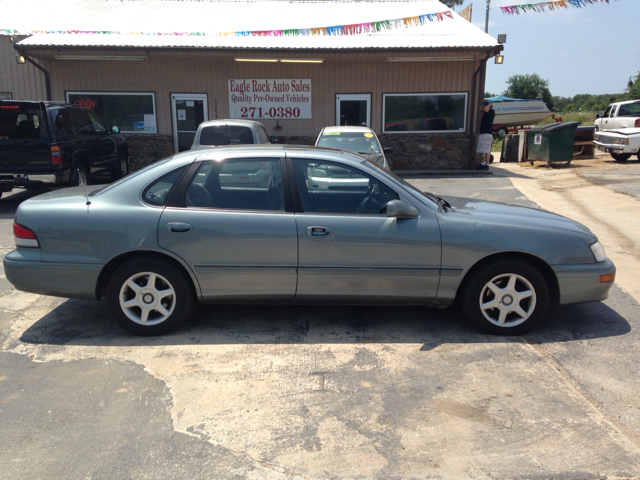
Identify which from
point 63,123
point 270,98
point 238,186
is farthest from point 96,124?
point 238,186

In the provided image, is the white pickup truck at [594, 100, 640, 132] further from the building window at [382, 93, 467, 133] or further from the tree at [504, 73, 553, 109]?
the tree at [504, 73, 553, 109]

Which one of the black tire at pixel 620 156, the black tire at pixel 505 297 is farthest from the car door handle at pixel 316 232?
the black tire at pixel 620 156

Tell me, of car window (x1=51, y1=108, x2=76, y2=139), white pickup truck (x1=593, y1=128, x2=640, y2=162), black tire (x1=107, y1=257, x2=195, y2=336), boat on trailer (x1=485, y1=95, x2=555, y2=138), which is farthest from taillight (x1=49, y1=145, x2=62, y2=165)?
boat on trailer (x1=485, y1=95, x2=555, y2=138)

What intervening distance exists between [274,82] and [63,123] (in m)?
7.07

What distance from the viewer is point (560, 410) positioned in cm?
335

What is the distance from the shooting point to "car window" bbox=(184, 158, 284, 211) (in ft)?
14.4

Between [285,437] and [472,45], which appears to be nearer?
[285,437]

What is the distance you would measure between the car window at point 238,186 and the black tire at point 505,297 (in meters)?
1.70

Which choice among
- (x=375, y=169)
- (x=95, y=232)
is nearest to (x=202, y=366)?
(x=95, y=232)

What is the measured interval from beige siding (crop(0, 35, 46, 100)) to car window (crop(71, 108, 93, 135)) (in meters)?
5.66

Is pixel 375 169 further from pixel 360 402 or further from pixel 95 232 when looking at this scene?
pixel 95 232

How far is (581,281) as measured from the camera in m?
4.37

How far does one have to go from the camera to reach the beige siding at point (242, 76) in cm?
1549

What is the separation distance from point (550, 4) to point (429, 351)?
49.7 ft
